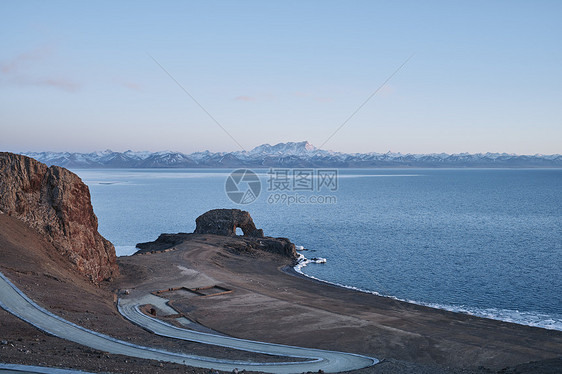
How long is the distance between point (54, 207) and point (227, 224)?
29.3m

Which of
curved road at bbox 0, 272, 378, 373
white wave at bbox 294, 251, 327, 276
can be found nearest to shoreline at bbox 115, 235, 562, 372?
curved road at bbox 0, 272, 378, 373

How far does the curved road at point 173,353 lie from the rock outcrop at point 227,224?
1444 inches

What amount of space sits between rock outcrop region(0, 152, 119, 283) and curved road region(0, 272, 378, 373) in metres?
9.87

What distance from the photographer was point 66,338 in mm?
18344

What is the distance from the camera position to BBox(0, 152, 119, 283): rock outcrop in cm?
3275

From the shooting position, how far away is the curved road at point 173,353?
17.9m

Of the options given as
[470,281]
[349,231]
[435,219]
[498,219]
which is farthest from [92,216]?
[498,219]

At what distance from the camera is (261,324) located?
28547mm

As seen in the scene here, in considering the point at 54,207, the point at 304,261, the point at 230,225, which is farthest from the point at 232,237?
the point at 54,207

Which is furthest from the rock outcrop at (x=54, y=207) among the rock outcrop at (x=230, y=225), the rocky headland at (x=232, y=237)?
the rock outcrop at (x=230, y=225)

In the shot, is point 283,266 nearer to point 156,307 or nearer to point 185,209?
point 156,307

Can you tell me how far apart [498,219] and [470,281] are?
50.8 meters

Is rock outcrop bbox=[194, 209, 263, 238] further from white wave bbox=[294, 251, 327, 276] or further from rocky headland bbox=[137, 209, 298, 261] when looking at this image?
white wave bbox=[294, 251, 327, 276]

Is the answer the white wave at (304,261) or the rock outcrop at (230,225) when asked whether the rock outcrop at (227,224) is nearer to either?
the rock outcrop at (230,225)
